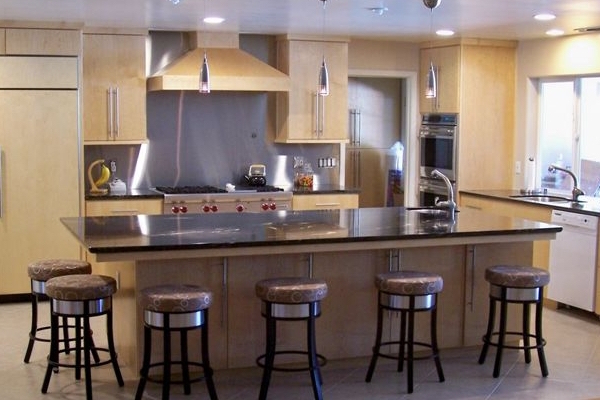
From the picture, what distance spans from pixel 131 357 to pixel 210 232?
86 cm

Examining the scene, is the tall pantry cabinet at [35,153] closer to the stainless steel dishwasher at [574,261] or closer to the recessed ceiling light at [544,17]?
the recessed ceiling light at [544,17]

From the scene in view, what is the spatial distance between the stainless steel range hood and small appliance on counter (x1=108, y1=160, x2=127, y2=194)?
31.2 inches

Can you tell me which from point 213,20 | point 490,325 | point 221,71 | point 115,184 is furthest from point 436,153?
point 490,325

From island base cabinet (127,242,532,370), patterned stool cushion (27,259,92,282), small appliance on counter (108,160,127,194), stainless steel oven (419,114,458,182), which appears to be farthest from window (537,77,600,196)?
patterned stool cushion (27,259,92,282)

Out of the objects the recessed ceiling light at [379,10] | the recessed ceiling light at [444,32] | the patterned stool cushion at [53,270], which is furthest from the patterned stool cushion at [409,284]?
the recessed ceiling light at [444,32]

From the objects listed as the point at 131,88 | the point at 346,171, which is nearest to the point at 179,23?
the point at 131,88

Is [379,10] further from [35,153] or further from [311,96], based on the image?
[35,153]

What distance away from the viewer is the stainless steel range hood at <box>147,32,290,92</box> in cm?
733

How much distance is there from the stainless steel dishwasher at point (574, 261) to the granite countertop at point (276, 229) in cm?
101

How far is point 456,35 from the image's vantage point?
7910 mm

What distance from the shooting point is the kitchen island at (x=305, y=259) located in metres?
4.77

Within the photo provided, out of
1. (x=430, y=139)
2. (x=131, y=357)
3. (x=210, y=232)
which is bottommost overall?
(x=131, y=357)

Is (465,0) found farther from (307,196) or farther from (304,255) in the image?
(307,196)

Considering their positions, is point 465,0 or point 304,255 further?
point 465,0
